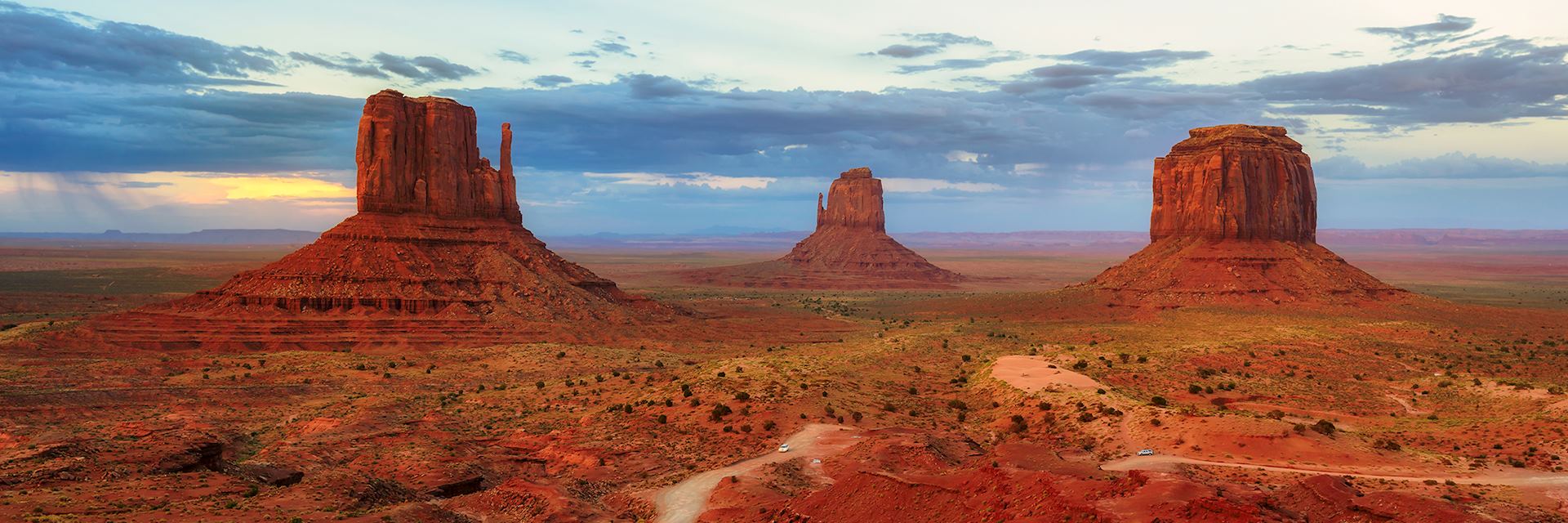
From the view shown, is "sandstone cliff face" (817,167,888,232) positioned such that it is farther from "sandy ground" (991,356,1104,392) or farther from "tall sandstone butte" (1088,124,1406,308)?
"sandy ground" (991,356,1104,392)

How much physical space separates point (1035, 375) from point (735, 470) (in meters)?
21.7

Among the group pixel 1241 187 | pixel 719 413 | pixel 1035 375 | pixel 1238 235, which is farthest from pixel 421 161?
pixel 1238 235

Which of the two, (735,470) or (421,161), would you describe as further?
(421,161)

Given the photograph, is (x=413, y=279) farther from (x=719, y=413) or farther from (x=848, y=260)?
(x=848, y=260)

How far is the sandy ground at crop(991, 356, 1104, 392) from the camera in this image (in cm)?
4891

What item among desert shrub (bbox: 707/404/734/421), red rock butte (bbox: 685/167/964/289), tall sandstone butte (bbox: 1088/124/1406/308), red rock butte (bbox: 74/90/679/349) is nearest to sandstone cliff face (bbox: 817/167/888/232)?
red rock butte (bbox: 685/167/964/289)

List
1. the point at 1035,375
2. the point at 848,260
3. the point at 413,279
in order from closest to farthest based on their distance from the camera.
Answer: the point at 1035,375
the point at 413,279
the point at 848,260

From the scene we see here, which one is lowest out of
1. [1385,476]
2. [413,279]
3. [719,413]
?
[1385,476]

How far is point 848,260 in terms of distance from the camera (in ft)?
584

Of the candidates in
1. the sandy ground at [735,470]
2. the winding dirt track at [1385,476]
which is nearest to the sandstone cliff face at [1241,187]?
the winding dirt track at [1385,476]

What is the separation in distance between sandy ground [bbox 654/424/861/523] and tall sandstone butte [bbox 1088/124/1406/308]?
60.0 meters

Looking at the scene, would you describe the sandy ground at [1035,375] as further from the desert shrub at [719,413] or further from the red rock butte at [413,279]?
the red rock butte at [413,279]

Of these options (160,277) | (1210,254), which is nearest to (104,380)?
(1210,254)

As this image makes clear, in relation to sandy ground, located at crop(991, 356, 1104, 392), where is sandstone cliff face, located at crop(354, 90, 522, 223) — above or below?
above
